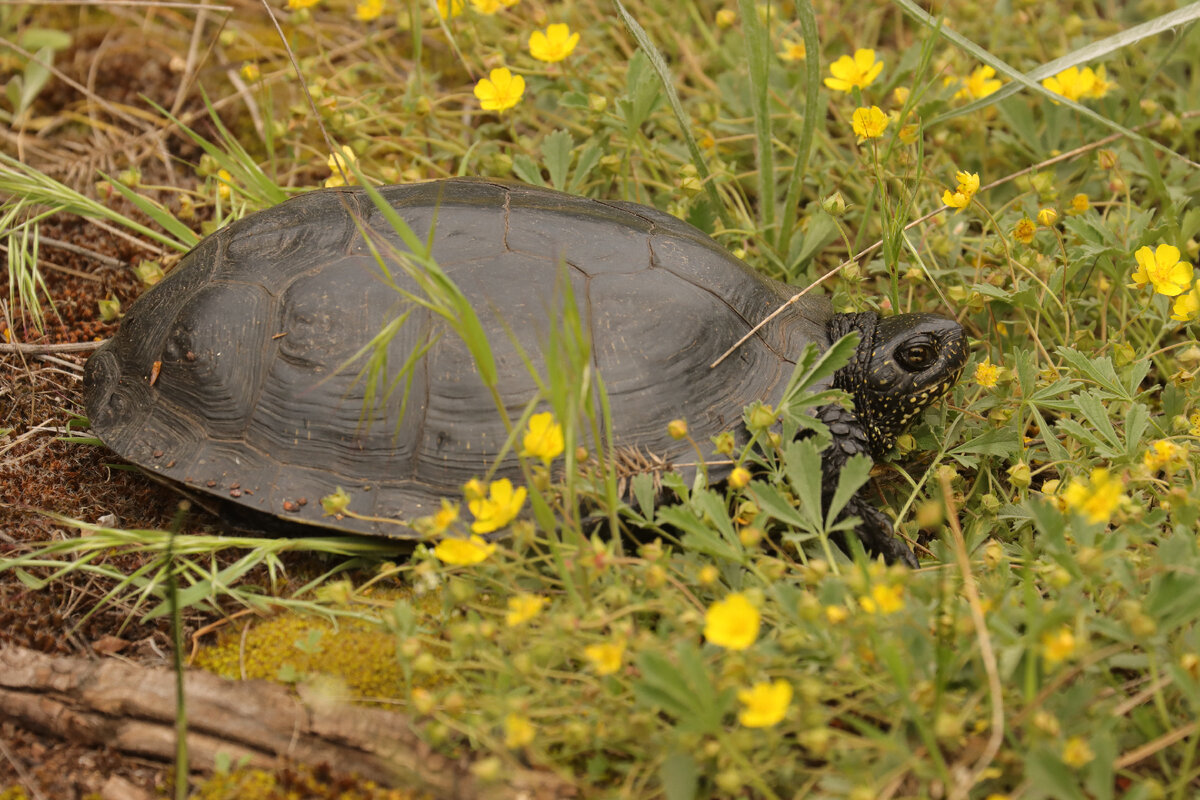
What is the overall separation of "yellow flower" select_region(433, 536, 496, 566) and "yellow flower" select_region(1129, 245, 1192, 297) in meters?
1.81

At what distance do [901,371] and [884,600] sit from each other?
110 centimetres

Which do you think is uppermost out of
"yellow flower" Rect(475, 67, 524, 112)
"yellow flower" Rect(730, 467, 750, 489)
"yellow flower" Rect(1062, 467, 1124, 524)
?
"yellow flower" Rect(475, 67, 524, 112)

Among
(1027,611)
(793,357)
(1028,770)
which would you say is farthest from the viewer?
(793,357)

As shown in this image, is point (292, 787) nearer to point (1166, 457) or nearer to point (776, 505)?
point (776, 505)

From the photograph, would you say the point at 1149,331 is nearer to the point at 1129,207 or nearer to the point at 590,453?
the point at 1129,207

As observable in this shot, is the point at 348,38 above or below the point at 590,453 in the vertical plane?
above

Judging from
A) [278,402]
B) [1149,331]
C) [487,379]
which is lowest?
[278,402]

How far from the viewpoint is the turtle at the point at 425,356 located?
2.25 m

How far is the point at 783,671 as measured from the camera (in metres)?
1.64

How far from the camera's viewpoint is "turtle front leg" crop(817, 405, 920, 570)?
2334 mm

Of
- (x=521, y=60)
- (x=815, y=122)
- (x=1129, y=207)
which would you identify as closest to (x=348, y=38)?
(x=521, y=60)

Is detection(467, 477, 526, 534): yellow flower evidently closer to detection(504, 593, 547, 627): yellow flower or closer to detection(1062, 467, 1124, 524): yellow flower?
detection(504, 593, 547, 627): yellow flower

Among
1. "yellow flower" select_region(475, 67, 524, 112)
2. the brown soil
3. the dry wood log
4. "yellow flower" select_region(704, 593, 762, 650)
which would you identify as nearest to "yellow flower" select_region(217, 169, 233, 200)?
the brown soil

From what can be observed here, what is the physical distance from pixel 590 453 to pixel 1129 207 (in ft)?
5.79
